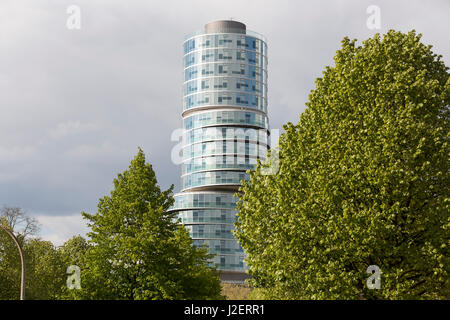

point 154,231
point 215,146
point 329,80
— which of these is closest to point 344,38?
point 329,80

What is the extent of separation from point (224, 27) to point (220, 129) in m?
27.6

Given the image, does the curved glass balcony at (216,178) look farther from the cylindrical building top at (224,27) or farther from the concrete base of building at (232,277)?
the cylindrical building top at (224,27)

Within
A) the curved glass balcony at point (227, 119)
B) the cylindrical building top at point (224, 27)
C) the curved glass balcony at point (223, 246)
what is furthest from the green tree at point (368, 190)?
the cylindrical building top at point (224, 27)

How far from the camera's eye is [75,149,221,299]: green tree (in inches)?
1419

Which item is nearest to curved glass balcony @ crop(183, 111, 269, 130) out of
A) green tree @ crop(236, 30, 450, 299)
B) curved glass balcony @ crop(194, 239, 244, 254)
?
curved glass balcony @ crop(194, 239, 244, 254)

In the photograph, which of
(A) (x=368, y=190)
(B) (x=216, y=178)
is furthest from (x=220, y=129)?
(A) (x=368, y=190)

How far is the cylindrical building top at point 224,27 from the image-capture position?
14325cm

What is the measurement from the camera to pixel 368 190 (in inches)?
924

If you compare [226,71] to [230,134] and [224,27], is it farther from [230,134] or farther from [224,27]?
[230,134]

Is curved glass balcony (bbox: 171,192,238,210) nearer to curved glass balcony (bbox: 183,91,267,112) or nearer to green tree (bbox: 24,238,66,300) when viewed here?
curved glass balcony (bbox: 183,91,267,112)

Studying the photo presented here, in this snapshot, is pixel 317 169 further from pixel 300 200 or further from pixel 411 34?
pixel 411 34

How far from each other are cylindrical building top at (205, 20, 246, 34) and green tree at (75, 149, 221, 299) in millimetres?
107574

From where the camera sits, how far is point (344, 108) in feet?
87.4
